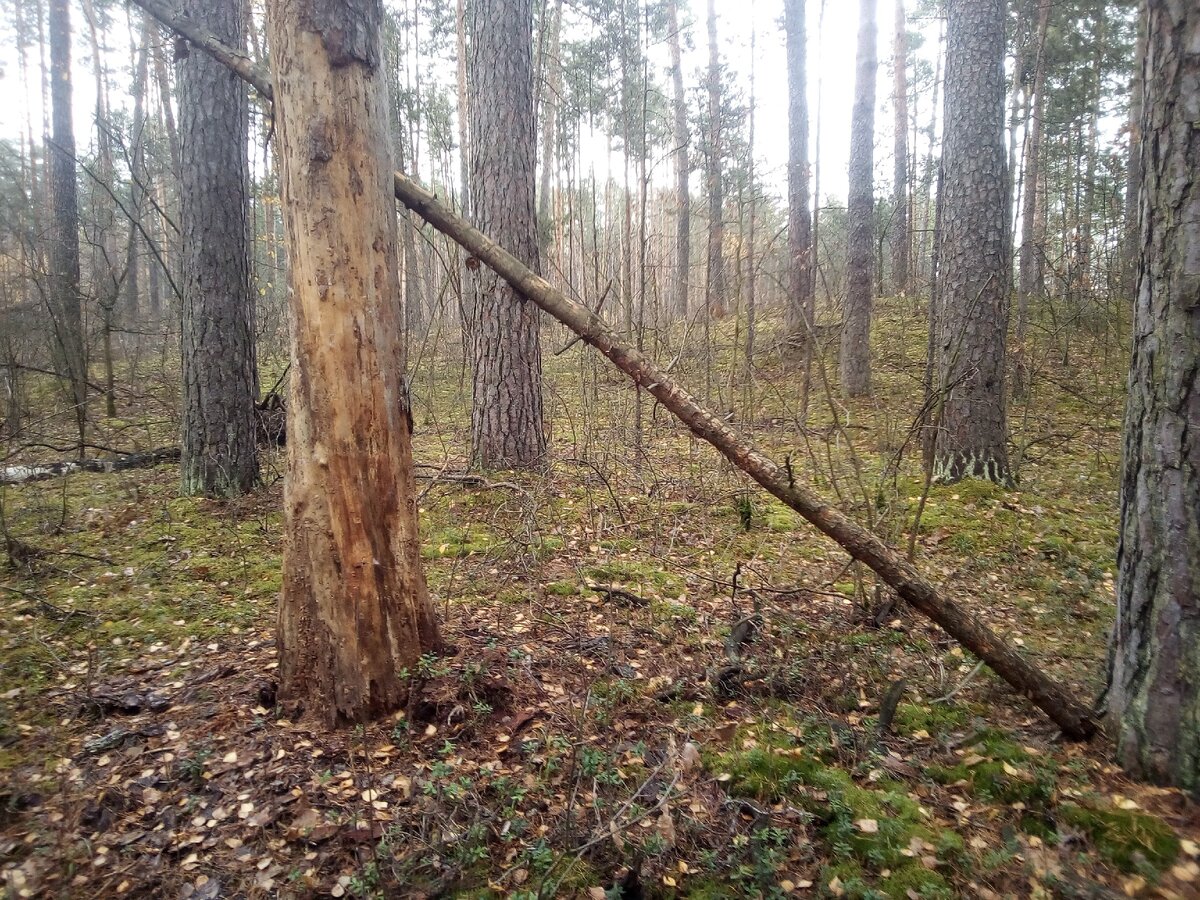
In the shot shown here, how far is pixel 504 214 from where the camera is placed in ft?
22.6

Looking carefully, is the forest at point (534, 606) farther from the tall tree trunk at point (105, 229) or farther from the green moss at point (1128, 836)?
the tall tree trunk at point (105, 229)

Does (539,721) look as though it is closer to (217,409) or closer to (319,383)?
(319,383)

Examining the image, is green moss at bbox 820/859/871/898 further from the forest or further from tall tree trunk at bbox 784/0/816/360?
tall tree trunk at bbox 784/0/816/360

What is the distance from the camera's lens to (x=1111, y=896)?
85.5 inches

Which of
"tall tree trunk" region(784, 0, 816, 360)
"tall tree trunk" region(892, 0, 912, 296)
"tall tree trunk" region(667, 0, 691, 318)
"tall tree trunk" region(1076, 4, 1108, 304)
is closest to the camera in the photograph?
"tall tree trunk" region(1076, 4, 1108, 304)

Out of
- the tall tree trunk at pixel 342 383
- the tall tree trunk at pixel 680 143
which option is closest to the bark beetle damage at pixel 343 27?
the tall tree trunk at pixel 342 383

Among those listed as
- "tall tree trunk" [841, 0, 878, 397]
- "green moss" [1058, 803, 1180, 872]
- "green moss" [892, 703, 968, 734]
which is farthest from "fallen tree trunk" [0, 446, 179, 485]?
"tall tree trunk" [841, 0, 878, 397]

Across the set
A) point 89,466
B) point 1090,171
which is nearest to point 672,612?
point 89,466

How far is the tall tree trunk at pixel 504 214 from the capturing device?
6.82 m

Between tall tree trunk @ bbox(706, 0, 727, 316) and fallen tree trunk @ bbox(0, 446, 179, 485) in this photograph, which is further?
tall tree trunk @ bbox(706, 0, 727, 316)

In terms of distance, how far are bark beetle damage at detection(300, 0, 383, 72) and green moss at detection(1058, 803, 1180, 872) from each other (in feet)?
13.4

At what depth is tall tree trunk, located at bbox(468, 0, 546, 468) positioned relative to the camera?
6.82 m

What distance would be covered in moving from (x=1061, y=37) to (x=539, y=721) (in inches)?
742

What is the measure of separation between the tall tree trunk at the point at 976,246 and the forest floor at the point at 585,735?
1099 millimetres
